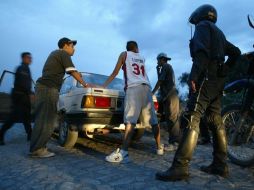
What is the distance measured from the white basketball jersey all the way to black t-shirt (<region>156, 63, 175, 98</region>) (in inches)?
45.0

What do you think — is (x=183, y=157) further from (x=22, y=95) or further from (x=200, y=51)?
(x=22, y=95)

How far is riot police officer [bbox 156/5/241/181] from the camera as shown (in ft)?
13.4

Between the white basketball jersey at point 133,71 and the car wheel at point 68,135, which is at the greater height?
the white basketball jersey at point 133,71

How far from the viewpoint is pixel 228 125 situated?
218 inches

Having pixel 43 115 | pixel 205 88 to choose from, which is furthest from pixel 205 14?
pixel 43 115

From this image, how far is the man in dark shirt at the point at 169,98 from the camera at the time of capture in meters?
7.11

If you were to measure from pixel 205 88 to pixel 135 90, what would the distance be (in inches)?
71.4

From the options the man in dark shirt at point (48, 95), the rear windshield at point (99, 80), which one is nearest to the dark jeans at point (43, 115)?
the man in dark shirt at point (48, 95)

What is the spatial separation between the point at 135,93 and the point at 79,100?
118cm

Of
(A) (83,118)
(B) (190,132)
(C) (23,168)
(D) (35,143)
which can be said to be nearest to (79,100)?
(A) (83,118)

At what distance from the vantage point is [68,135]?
6.64 metres

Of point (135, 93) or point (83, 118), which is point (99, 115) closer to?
point (83, 118)

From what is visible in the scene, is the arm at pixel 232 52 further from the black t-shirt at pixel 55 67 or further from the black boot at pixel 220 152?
the black t-shirt at pixel 55 67

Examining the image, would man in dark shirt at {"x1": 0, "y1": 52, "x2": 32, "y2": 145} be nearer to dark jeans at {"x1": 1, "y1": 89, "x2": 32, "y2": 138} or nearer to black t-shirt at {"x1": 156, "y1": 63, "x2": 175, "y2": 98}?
dark jeans at {"x1": 1, "y1": 89, "x2": 32, "y2": 138}
